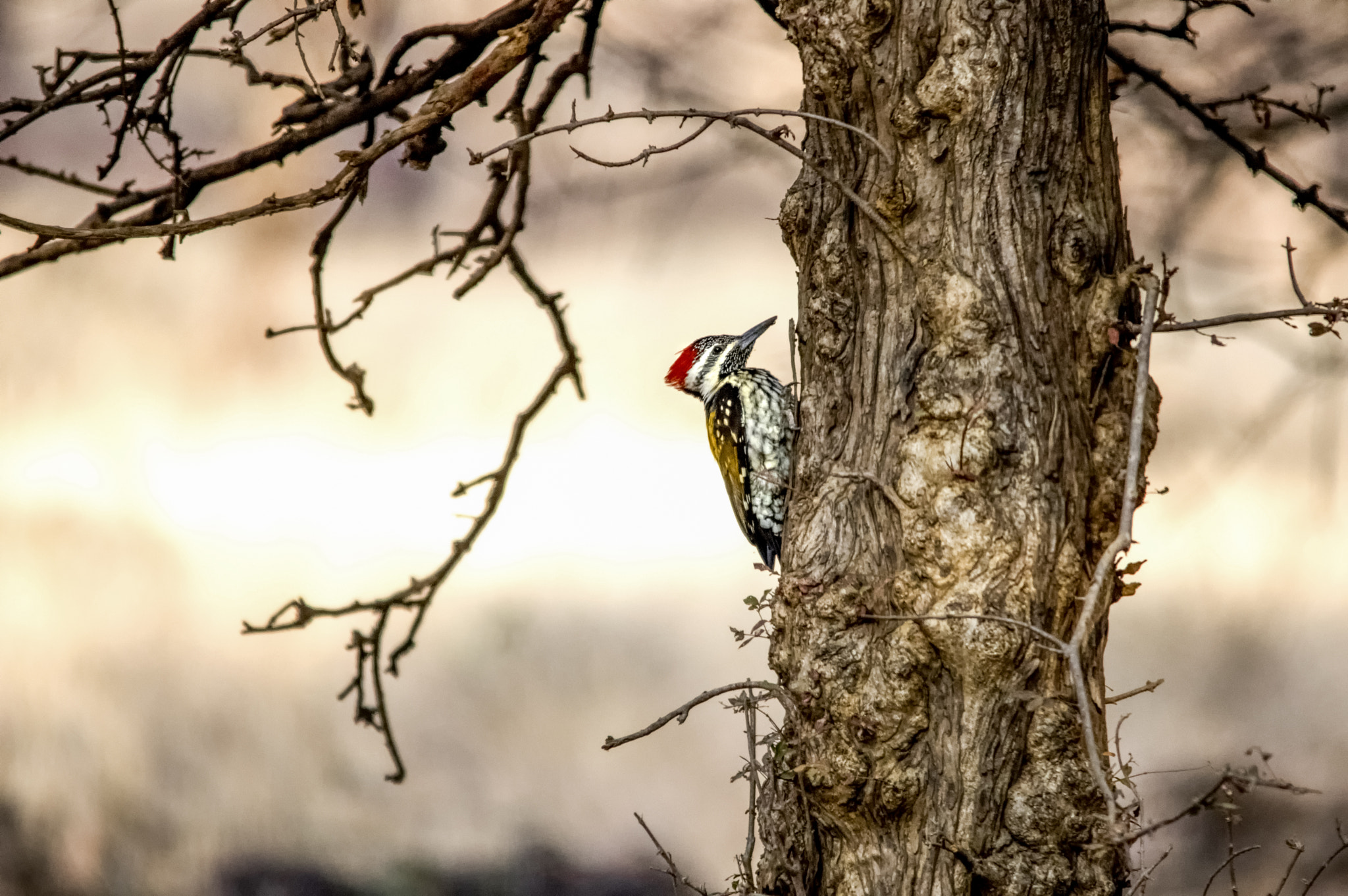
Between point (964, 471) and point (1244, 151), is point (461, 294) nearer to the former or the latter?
point (964, 471)

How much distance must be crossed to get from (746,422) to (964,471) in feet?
3.54

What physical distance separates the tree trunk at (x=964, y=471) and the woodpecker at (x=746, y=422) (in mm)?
712

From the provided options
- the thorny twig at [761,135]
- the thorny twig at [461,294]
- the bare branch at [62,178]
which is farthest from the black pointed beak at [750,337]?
the bare branch at [62,178]

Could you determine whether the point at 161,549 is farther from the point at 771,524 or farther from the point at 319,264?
the point at 771,524

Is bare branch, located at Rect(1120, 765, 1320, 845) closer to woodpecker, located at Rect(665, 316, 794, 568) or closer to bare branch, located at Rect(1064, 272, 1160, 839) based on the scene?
bare branch, located at Rect(1064, 272, 1160, 839)

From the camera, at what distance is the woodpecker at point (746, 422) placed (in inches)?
106

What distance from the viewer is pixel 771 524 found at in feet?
9.16

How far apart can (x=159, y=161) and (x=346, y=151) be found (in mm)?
507

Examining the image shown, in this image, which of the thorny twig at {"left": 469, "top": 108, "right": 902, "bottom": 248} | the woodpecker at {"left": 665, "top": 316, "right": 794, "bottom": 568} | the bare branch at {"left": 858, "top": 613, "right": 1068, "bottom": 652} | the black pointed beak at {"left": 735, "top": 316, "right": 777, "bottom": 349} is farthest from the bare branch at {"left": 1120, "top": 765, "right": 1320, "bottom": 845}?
the black pointed beak at {"left": 735, "top": 316, "right": 777, "bottom": 349}

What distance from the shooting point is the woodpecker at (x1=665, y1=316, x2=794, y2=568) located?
8.85 ft

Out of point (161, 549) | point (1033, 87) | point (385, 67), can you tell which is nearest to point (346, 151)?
point (385, 67)

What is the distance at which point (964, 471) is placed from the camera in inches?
67.5

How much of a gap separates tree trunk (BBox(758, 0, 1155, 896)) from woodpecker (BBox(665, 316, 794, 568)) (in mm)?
712

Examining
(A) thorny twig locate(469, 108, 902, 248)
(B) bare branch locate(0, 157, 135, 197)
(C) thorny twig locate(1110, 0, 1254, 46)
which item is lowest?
(A) thorny twig locate(469, 108, 902, 248)
